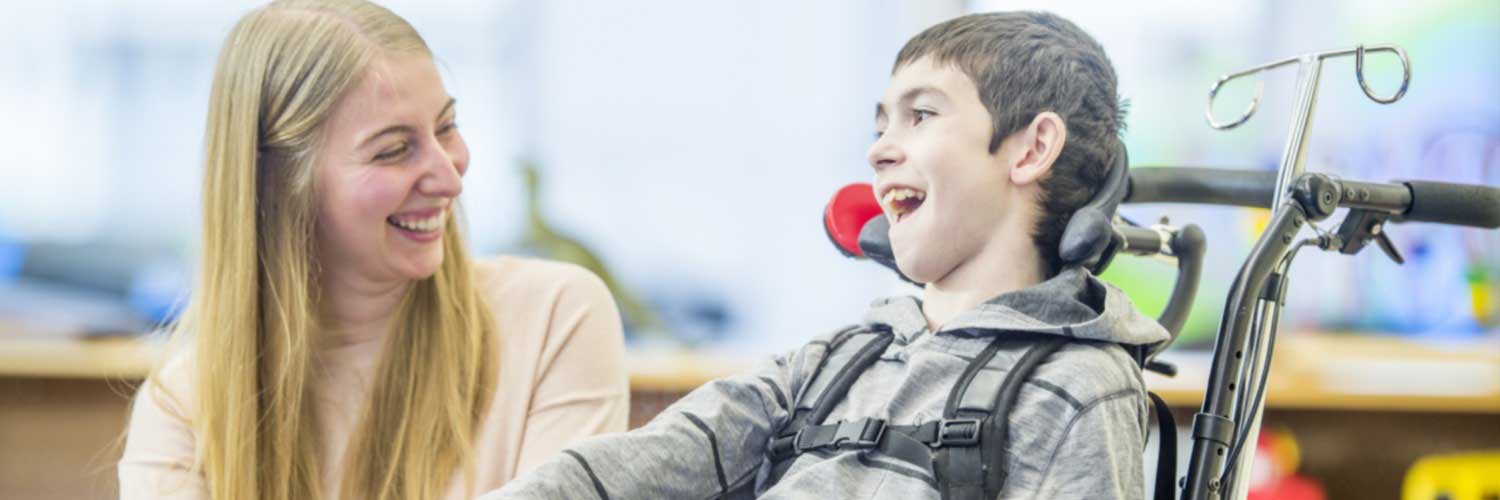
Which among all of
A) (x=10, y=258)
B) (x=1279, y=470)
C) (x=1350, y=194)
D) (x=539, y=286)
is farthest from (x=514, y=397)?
(x=1279, y=470)

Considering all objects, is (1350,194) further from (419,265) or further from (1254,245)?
(419,265)

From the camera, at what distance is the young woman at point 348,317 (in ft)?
4.03

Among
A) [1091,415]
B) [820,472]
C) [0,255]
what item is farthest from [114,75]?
[1091,415]

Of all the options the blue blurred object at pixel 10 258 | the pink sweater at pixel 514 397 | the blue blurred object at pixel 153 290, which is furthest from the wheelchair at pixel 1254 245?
the blue blurred object at pixel 10 258

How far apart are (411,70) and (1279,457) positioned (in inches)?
65.0

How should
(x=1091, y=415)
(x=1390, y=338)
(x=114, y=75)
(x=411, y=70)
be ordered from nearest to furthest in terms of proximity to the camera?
(x=1091, y=415) < (x=411, y=70) < (x=114, y=75) < (x=1390, y=338)

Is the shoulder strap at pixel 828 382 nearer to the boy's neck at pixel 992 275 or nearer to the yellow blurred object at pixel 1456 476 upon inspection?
the boy's neck at pixel 992 275

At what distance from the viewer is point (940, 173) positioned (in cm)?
96

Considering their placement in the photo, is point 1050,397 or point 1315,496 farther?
point 1315,496

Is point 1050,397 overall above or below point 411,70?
below

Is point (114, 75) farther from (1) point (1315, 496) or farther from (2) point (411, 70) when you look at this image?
(1) point (1315, 496)

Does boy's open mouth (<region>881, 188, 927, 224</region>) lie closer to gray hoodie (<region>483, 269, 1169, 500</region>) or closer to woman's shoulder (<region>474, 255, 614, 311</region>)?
gray hoodie (<region>483, 269, 1169, 500</region>)

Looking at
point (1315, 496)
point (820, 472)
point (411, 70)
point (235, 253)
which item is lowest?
point (1315, 496)

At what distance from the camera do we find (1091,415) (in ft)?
2.86
